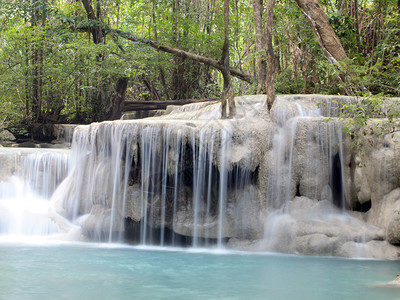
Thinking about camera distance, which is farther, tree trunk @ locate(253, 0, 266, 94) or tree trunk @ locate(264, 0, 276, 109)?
tree trunk @ locate(253, 0, 266, 94)

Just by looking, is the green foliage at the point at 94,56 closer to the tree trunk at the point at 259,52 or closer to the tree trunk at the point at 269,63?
the tree trunk at the point at 259,52

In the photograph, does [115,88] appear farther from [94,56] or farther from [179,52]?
[179,52]

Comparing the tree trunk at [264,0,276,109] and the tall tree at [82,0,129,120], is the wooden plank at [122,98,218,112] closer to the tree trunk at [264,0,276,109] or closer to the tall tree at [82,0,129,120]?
the tall tree at [82,0,129,120]

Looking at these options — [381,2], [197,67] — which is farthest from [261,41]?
[197,67]

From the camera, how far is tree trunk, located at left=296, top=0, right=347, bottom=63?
1226 centimetres

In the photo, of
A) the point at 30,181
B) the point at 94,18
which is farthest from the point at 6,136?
the point at 30,181

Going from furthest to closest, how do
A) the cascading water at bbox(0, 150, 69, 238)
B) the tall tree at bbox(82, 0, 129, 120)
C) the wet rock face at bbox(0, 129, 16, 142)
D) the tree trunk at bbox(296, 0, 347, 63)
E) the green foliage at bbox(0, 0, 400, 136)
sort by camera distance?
the tall tree at bbox(82, 0, 129, 120) → the wet rock face at bbox(0, 129, 16, 142) → the green foliage at bbox(0, 0, 400, 136) → the tree trunk at bbox(296, 0, 347, 63) → the cascading water at bbox(0, 150, 69, 238)

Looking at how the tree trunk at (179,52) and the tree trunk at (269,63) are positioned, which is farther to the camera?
the tree trunk at (179,52)

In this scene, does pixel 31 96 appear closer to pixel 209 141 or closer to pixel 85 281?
pixel 209 141

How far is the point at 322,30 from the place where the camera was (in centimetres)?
1240

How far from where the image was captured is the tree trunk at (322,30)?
1226 centimetres

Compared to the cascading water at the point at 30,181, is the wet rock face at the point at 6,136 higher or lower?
higher

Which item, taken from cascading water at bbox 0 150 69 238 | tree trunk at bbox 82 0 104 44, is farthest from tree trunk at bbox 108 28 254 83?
cascading water at bbox 0 150 69 238

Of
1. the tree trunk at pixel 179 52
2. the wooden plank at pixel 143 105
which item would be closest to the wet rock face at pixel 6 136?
the wooden plank at pixel 143 105
